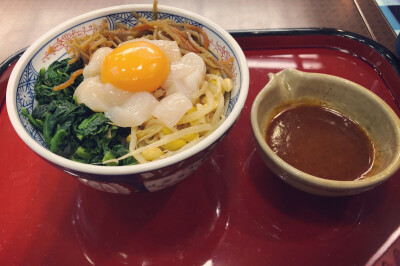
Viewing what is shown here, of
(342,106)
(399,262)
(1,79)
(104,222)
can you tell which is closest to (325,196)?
(399,262)

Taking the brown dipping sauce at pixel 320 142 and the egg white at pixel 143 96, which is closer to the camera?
the egg white at pixel 143 96

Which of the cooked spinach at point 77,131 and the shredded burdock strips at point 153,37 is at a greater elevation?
the shredded burdock strips at point 153,37

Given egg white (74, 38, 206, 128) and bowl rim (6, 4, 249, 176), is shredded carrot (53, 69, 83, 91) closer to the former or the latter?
egg white (74, 38, 206, 128)

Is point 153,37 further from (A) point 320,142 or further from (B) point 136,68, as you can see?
(A) point 320,142

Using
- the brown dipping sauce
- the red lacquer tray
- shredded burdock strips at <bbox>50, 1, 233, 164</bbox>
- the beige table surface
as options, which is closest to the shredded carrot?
shredded burdock strips at <bbox>50, 1, 233, 164</bbox>

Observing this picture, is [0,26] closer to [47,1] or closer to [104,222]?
[47,1]

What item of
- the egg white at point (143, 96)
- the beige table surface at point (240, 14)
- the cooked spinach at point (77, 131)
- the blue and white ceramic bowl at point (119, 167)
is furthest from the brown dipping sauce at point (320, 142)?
the beige table surface at point (240, 14)

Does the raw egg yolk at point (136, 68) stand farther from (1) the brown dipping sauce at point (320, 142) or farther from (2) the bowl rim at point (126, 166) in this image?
(1) the brown dipping sauce at point (320, 142)
